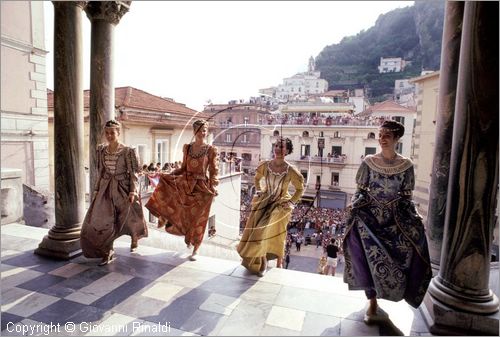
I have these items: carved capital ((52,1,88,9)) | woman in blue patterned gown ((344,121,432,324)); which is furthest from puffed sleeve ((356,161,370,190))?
carved capital ((52,1,88,9))

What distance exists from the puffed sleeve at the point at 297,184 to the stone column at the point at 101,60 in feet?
10.6

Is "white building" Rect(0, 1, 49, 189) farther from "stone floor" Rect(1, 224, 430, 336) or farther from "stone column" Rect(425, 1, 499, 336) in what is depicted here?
"stone column" Rect(425, 1, 499, 336)

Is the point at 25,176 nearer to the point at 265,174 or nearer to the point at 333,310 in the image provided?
the point at 265,174

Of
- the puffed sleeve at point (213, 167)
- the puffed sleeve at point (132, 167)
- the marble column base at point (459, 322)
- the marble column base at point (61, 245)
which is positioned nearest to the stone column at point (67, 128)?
the marble column base at point (61, 245)

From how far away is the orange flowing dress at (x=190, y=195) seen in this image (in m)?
5.03

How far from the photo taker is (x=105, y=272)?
4.46m

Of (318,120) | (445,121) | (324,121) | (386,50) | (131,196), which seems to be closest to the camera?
(445,121)

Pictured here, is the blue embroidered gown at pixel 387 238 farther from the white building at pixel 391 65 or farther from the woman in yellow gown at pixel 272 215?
the white building at pixel 391 65

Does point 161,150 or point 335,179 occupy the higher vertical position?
point 161,150

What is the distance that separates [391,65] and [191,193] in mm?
62599

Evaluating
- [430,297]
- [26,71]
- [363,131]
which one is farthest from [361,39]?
[430,297]

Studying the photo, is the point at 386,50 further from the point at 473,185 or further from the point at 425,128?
the point at 473,185

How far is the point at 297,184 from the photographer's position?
15.0 feet

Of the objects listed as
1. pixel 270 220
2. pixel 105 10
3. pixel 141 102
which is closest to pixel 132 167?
pixel 270 220
